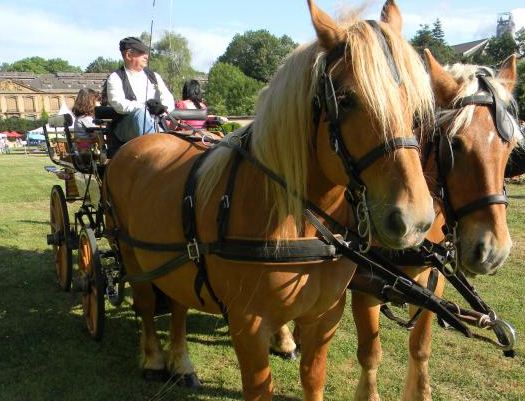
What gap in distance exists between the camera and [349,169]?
5.74 ft

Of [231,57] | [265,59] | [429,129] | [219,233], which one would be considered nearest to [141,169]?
[219,233]

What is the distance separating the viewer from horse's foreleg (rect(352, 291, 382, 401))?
3.07 m

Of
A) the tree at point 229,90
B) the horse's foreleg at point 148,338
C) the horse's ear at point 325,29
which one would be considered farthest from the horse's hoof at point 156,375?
the tree at point 229,90

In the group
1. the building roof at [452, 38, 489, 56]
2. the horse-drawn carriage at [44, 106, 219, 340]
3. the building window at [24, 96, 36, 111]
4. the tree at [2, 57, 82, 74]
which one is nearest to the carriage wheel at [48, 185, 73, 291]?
the horse-drawn carriage at [44, 106, 219, 340]

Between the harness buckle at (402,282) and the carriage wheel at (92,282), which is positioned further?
the carriage wheel at (92,282)

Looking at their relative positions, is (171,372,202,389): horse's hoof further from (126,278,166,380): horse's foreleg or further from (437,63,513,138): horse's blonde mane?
(437,63,513,138): horse's blonde mane

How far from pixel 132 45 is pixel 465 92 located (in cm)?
287

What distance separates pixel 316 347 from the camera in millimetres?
2674

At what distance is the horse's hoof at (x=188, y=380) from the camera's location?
3.54m

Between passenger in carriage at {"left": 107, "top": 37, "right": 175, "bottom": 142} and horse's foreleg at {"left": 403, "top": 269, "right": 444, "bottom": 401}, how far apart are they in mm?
2486

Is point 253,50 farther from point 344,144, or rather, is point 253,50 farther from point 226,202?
point 344,144

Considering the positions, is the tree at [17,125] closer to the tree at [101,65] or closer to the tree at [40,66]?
the tree at [101,65]

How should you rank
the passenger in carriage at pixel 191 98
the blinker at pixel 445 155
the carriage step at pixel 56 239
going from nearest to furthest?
the blinker at pixel 445 155 → the carriage step at pixel 56 239 → the passenger in carriage at pixel 191 98

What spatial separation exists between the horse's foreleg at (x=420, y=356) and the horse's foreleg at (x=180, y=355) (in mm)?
1503
